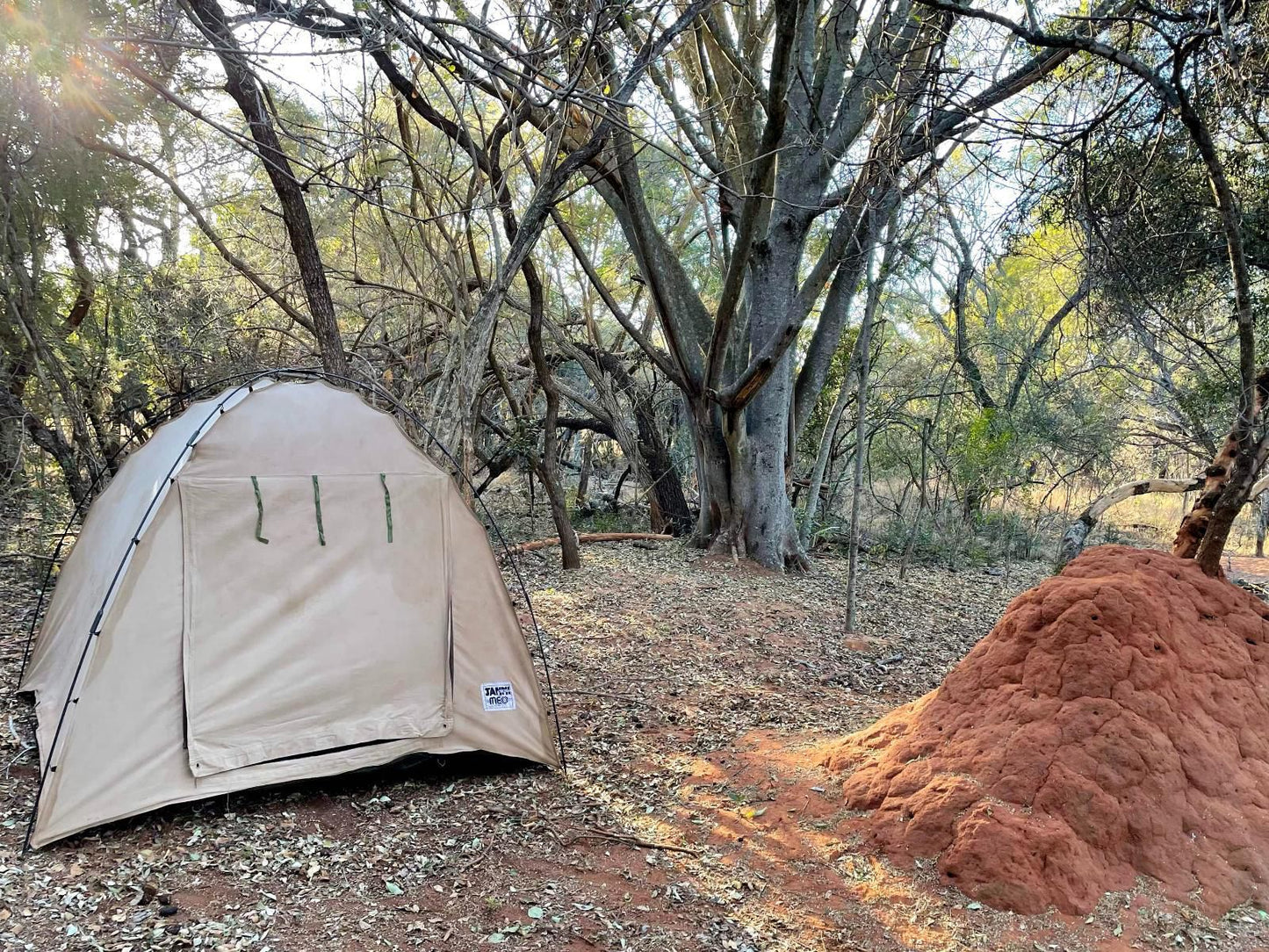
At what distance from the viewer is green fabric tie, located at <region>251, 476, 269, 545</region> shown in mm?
3592

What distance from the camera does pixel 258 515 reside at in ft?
11.8

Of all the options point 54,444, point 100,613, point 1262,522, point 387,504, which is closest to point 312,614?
point 387,504

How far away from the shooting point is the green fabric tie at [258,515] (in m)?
3.59

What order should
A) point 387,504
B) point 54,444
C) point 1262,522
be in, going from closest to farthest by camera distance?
1. point 387,504
2. point 54,444
3. point 1262,522

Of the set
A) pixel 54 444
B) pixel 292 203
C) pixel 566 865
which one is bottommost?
pixel 566 865

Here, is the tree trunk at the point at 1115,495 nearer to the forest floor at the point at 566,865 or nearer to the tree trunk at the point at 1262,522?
the forest floor at the point at 566,865

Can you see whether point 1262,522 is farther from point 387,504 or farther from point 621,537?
point 387,504

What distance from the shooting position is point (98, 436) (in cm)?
688

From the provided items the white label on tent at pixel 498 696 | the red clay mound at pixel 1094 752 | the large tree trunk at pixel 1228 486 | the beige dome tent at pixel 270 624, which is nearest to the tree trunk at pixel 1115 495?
the large tree trunk at pixel 1228 486

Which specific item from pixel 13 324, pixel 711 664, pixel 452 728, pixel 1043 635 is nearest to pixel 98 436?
pixel 13 324

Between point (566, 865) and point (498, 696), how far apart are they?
1.00 meters

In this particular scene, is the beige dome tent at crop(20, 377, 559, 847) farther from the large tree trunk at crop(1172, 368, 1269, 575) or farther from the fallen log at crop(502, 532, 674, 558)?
the fallen log at crop(502, 532, 674, 558)

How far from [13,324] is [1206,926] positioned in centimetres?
840

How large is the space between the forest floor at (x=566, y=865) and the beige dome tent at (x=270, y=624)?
0.66ft
